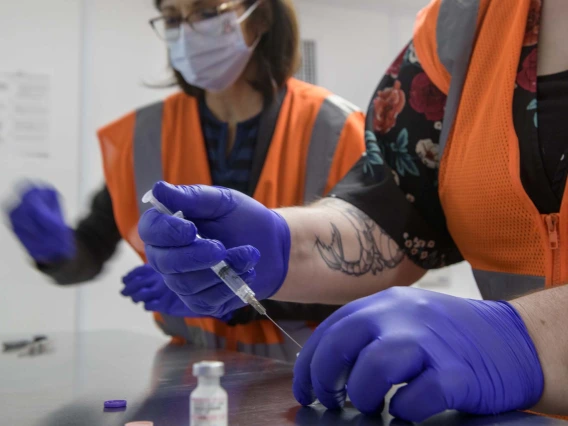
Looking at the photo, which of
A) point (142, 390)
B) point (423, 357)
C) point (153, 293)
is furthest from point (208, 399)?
point (153, 293)

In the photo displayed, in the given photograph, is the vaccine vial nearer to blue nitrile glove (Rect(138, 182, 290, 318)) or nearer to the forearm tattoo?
blue nitrile glove (Rect(138, 182, 290, 318))

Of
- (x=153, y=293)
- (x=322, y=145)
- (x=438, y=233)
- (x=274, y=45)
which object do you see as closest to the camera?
(x=438, y=233)

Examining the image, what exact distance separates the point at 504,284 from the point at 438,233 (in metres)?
0.15

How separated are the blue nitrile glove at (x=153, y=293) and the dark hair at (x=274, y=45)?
0.51m

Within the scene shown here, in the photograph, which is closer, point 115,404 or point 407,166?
point 115,404

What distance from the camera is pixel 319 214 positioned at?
87 centimetres

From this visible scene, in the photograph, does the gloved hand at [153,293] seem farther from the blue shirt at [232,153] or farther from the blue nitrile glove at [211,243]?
the blue nitrile glove at [211,243]

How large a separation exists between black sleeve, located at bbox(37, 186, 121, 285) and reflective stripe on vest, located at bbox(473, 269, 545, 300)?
91cm

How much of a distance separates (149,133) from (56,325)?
41.9 inches

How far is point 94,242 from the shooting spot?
150 centimetres

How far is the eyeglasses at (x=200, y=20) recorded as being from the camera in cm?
139

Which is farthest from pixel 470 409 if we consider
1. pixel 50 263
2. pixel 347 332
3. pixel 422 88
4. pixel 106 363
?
pixel 50 263

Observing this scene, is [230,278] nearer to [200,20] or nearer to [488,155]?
[488,155]

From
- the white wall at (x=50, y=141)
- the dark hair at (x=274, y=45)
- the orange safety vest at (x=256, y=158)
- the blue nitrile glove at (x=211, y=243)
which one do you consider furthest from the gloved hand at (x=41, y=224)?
the white wall at (x=50, y=141)
